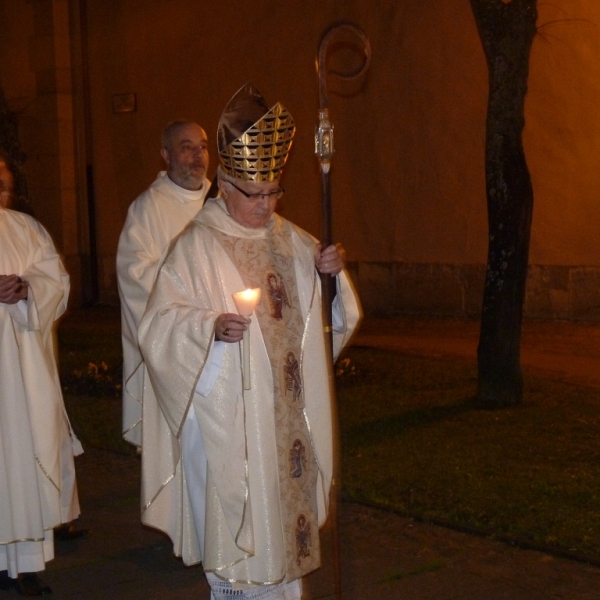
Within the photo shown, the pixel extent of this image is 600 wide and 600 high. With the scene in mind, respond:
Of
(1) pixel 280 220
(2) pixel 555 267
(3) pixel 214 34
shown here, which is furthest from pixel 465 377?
(3) pixel 214 34

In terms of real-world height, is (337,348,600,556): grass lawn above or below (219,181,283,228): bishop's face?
below

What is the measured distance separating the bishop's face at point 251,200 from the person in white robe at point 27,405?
1.36 metres

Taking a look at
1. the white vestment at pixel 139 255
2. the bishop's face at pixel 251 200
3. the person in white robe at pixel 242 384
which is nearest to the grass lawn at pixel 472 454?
the white vestment at pixel 139 255

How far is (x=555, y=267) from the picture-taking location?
12.9m

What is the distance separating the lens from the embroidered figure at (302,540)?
451 centimetres

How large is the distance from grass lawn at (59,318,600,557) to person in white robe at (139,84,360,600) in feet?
6.34

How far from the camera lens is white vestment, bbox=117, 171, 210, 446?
21.9ft

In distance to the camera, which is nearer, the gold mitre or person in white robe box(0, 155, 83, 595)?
the gold mitre

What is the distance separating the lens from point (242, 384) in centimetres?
435

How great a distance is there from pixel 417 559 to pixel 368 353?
6.05m

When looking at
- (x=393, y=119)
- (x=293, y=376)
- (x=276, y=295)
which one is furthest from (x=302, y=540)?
(x=393, y=119)

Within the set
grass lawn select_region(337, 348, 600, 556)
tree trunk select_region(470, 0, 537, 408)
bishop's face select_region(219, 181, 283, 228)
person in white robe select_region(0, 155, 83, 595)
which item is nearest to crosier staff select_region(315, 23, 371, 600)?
bishop's face select_region(219, 181, 283, 228)

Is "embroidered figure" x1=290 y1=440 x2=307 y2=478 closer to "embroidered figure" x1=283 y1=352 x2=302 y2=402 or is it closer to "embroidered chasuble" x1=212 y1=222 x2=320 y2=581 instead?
"embroidered chasuble" x1=212 y1=222 x2=320 y2=581

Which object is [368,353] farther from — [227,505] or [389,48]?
[227,505]
